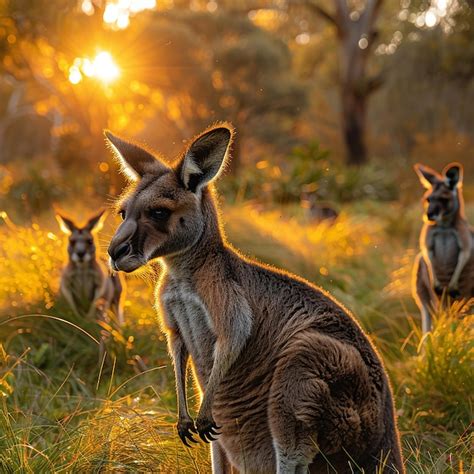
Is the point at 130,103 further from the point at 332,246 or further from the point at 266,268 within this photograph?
the point at 266,268

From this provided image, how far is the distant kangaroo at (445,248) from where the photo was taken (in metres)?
7.23

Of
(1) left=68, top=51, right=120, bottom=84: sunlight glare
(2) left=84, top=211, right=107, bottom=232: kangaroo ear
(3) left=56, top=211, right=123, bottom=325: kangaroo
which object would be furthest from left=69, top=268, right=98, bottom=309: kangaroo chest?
(1) left=68, top=51, right=120, bottom=84: sunlight glare

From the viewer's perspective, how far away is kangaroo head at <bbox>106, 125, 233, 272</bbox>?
314 cm

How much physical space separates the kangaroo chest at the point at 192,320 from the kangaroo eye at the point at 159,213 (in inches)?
11.6

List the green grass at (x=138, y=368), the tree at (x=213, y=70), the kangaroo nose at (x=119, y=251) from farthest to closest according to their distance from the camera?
the tree at (x=213, y=70) < the green grass at (x=138, y=368) < the kangaroo nose at (x=119, y=251)

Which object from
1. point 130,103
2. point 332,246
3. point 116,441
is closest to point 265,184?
point 332,246

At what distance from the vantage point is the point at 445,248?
292 inches

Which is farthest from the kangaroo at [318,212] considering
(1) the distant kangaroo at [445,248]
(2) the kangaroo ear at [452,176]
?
(2) the kangaroo ear at [452,176]

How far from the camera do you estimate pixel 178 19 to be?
35594mm

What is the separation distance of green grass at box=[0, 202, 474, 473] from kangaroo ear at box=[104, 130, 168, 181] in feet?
1.66

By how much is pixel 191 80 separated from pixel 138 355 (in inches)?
1048

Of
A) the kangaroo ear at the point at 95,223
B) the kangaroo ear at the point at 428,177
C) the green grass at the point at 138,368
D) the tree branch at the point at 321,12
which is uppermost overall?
the tree branch at the point at 321,12

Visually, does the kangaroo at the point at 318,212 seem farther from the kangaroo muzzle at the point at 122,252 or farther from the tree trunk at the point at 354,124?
the tree trunk at the point at 354,124

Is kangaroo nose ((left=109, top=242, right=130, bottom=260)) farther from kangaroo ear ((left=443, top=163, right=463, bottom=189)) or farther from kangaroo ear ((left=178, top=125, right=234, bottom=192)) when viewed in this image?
kangaroo ear ((left=443, top=163, right=463, bottom=189))
